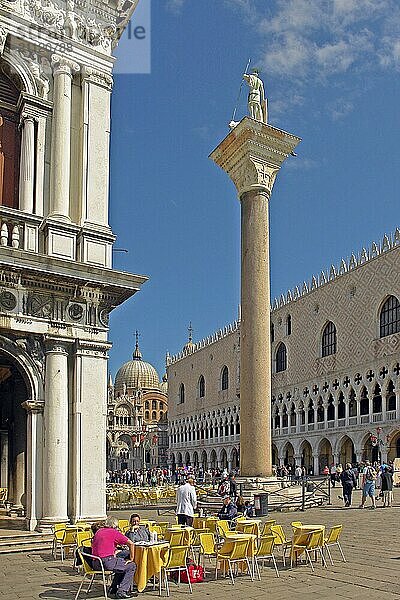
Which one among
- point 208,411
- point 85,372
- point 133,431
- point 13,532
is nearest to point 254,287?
point 85,372

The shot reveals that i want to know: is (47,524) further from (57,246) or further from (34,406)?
(57,246)

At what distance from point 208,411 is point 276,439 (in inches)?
575

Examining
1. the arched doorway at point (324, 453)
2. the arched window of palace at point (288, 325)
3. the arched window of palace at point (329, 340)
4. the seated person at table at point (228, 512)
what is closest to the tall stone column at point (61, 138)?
the seated person at table at point (228, 512)

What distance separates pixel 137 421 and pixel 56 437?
240ft

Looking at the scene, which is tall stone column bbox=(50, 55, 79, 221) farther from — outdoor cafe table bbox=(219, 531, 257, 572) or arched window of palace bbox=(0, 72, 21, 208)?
outdoor cafe table bbox=(219, 531, 257, 572)

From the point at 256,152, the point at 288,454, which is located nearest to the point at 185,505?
the point at 256,152

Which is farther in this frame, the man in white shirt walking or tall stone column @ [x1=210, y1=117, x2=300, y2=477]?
tall stone column @ [x1=210, y1=117, x2=300, y2=477]

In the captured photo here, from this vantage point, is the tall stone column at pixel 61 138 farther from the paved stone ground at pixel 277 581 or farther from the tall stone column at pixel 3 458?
the paved stone ground at pixel 277 581

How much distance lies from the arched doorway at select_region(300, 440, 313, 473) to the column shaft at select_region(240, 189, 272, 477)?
100 ft

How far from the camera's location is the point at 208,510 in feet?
57.8

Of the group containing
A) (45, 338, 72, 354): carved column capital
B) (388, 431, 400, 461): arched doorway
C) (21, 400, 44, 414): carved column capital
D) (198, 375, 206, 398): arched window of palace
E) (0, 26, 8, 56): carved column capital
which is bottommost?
(388, 431, 400, 461): arched doorway

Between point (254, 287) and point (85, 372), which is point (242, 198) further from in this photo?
point (85, 372)

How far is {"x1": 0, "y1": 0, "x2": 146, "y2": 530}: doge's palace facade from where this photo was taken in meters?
11.7

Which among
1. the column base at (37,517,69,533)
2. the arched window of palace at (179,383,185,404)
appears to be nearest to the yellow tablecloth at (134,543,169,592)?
the column base at (37,517,69,533)
